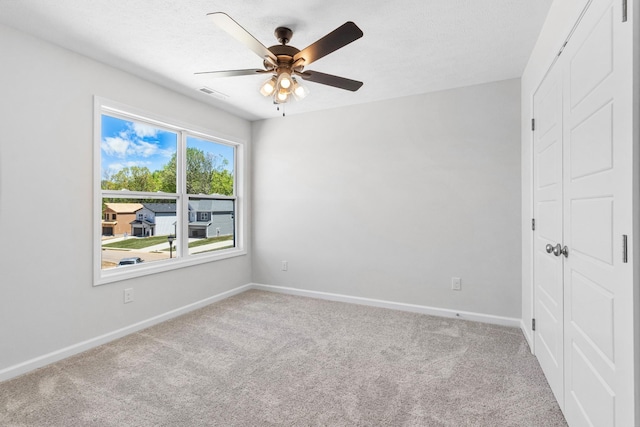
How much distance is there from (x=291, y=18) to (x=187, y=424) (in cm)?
258

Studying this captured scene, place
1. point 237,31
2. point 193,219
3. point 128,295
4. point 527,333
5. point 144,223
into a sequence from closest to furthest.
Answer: point 237,31, point 527,333, point 128,295, point 144,223, point 193,219

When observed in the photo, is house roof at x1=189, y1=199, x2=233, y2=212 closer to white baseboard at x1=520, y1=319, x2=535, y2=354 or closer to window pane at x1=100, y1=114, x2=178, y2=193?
window pane at x1=100, y1=114, x2=178, y2=193

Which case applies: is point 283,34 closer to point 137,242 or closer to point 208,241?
point 137,242

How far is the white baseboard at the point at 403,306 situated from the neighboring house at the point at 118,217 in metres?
1.97

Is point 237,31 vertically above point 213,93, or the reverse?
point 213,93

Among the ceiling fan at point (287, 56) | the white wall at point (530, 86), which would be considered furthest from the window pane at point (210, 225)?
the white wall at point (530, 86)

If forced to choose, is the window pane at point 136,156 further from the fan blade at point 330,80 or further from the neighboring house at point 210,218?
the fan blade at point 330,80

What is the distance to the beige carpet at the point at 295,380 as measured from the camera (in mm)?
1783

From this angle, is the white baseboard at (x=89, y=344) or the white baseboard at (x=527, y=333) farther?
the white baseboard at (x=527, y=333)

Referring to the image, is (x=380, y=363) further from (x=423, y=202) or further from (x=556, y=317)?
(x=423, y=202)

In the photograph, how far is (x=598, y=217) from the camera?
4.32 ft

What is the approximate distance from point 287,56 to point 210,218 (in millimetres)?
2627

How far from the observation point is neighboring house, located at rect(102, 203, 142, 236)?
2.90m

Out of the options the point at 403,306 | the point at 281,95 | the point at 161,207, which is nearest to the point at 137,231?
the point at 161,207
